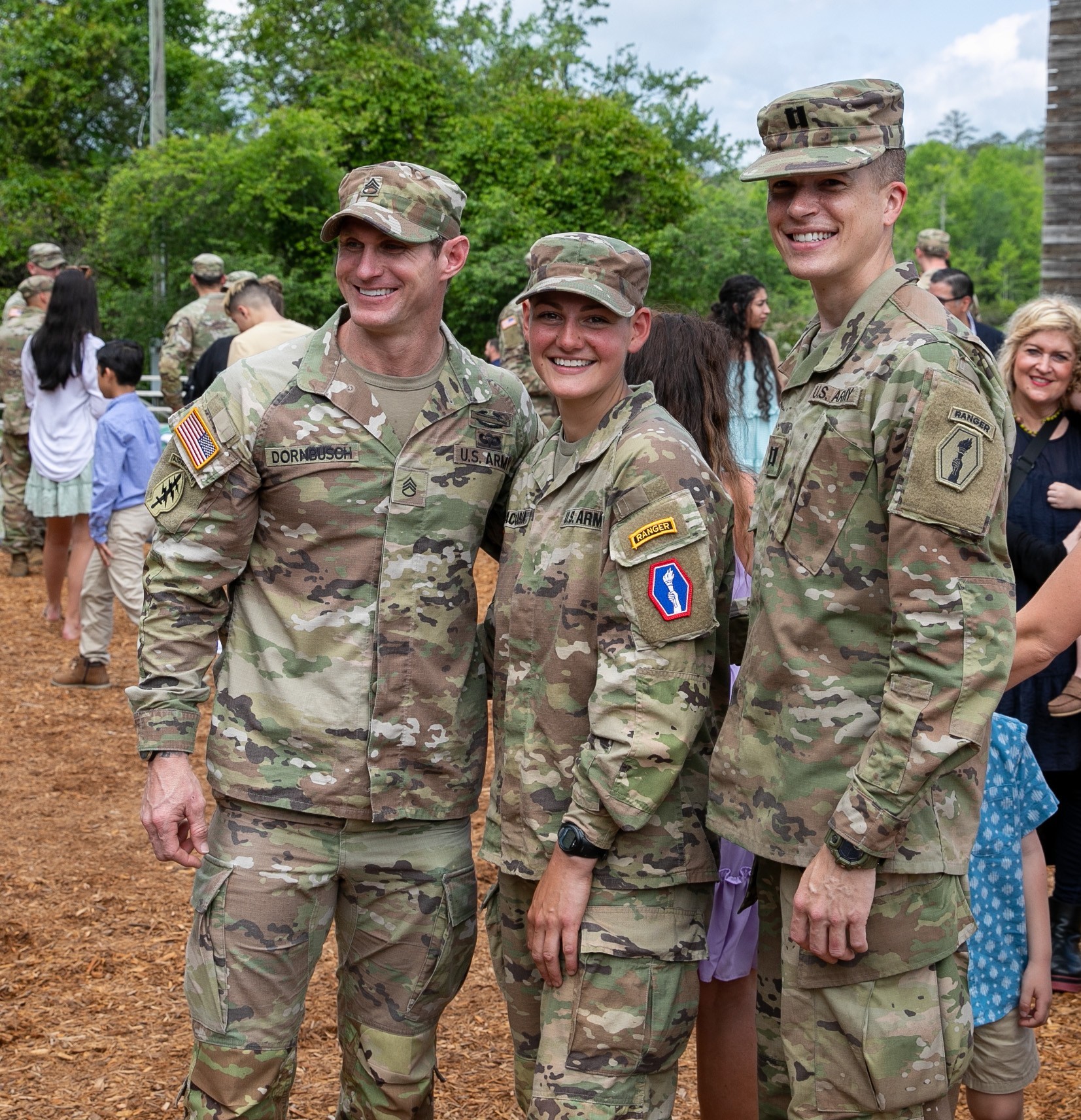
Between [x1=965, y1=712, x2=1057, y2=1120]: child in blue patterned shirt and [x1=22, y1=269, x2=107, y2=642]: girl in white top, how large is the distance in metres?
7.00

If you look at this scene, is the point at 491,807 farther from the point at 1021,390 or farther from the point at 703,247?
the point at 703,247

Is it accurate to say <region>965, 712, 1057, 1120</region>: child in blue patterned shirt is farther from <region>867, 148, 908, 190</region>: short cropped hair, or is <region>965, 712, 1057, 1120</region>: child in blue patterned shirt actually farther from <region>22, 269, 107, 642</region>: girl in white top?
<region>22, 269, 107, 642</region>: girl in white top

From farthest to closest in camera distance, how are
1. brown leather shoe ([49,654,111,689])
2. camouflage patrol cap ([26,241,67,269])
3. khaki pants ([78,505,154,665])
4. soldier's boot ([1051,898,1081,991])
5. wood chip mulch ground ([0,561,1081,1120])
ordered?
camouflage patrol cap ([26,241,67,269])
brown leather shoe ([49,654,111,689])
khaki pants ([78,505,154,665])
soldier's boot ([1051,898,1081,991])
wood chip mulch ground ([0,561,1081,1120])

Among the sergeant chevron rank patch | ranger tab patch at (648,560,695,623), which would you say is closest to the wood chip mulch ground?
the sergeant chevron rank patch

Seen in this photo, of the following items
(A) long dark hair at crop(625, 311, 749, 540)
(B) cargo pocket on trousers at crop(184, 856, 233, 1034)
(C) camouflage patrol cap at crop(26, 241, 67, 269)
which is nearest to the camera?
(B) cargo pocket on trousers at crop(184, 856, 233, 1034)

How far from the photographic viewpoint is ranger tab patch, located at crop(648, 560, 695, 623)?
2.58 meters

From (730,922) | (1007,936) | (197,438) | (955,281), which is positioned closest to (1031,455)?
(1007,936)

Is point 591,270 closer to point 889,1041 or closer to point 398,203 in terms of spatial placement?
point 398,203

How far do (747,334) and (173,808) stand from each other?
194 inches

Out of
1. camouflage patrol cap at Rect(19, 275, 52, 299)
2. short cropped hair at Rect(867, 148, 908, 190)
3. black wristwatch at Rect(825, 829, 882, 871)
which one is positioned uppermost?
camouflage patrol cap at Rect(19, 275, 52, 299)

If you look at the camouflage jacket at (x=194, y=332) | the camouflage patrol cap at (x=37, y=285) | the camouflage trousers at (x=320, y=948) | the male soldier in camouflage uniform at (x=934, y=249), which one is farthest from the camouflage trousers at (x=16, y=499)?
the camouflage trousers at (x=320, y=948)

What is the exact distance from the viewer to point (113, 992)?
458 cm

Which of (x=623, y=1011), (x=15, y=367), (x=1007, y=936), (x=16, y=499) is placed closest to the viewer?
(x=623, y=1011)

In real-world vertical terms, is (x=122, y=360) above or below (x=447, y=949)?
above
